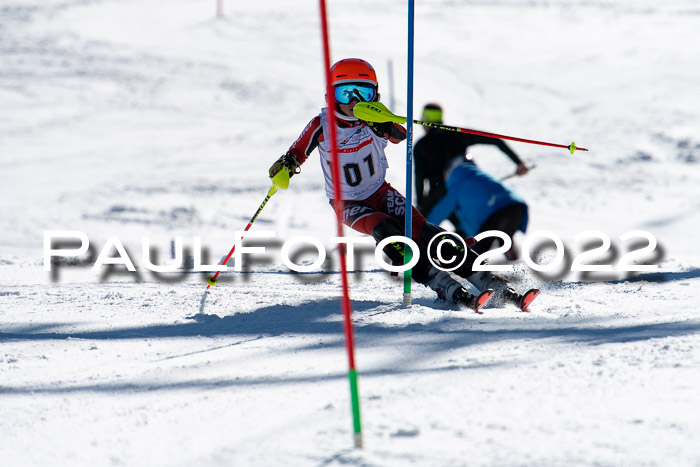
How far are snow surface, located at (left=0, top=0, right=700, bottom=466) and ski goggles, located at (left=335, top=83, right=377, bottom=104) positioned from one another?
3.78 ft

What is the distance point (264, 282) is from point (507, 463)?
3260 millimetres

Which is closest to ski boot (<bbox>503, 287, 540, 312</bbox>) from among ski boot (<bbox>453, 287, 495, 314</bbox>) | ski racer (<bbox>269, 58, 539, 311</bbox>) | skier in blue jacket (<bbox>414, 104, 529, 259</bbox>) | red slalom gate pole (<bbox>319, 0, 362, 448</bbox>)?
ski racer (<bbox>269, 58, 539, 311</bbox>)

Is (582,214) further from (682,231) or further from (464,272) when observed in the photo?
(464,272)

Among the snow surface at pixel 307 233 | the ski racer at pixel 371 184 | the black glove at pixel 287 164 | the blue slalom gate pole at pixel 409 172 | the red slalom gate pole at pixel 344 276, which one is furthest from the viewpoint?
the black glove at pixel 287 164

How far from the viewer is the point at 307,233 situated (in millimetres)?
8766

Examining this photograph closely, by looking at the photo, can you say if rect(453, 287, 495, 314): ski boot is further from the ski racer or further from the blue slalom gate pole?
the blue slalom gate pole

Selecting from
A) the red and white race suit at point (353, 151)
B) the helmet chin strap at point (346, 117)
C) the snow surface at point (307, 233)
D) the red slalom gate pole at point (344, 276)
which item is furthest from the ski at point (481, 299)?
the red slalom gate pole at point (344, 276)

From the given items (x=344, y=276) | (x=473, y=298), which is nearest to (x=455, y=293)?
(x=473, y=298)

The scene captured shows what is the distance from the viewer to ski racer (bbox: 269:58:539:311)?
4168 mm

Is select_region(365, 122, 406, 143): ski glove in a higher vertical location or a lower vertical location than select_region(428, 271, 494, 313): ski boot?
higher

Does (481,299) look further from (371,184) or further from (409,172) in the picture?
(371,184)

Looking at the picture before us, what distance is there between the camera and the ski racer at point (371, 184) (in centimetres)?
417

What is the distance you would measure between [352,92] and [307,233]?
14.9ft

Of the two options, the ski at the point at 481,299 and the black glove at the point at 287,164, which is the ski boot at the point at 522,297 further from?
the black glove at the point at 287,164
